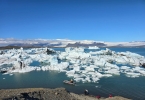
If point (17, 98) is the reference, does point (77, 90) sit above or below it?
below

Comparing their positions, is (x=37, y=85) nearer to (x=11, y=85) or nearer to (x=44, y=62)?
(x=11, y=85)

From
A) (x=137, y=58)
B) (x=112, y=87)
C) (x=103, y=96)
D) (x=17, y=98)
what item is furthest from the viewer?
(x=137, y=58)

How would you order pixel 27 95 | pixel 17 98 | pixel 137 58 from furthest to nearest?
1. pixel 137 58
2. pixel 27 95
3. pixel 17 98

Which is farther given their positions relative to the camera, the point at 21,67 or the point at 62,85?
the point at 21,67

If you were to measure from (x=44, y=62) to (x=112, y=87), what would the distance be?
516 inches

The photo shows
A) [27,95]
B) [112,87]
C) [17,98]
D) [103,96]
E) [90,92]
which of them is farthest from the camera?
[112,87]

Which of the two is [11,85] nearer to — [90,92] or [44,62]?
[90,92]

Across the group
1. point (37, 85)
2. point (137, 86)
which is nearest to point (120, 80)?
point (137, 86)

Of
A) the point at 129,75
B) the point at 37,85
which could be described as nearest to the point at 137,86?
the point at 129,75

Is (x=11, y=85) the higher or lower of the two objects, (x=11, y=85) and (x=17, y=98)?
the lower

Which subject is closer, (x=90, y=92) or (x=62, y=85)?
(x=90, y=92)

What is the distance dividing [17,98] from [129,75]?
34.7ft

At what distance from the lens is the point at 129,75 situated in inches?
587

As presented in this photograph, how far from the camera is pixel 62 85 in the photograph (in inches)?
468
